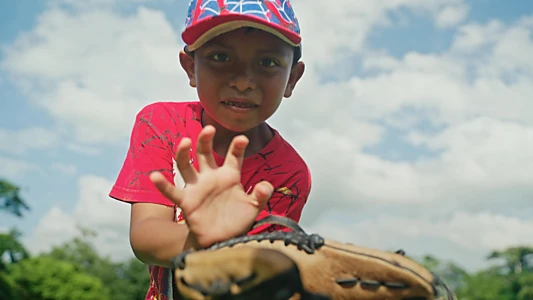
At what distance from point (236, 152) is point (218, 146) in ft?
3.07

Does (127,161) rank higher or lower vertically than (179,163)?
higher

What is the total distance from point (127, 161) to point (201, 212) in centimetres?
95

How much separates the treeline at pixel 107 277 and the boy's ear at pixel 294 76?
123ft

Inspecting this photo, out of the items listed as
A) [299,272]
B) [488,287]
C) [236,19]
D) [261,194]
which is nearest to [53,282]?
[488,287]

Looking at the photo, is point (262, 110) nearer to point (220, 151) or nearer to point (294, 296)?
point (220, 151)

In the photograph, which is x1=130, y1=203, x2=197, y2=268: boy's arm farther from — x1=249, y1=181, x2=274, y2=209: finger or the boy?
x1=249, y1=181, x2=274, y2=209: finger

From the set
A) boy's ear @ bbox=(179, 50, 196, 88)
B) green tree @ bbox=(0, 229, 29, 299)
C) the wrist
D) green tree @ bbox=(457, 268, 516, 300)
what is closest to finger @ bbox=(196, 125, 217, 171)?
the wrist

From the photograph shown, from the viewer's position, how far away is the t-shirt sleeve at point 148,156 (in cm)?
271

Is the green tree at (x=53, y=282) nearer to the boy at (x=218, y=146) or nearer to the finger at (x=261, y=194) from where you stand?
the boy at (x=218, y=146)

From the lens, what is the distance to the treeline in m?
49.6

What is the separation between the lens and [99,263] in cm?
6247

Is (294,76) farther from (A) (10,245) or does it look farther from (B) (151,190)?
(A) (10,245)

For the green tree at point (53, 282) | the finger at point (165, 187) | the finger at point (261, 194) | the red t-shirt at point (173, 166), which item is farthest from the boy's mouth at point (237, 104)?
the green tree at point (53, 282)

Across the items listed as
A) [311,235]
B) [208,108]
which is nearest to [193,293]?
[311,235]
